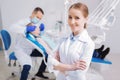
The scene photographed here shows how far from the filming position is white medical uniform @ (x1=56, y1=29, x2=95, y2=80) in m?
1.07

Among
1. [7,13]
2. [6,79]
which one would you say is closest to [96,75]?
[6,79]

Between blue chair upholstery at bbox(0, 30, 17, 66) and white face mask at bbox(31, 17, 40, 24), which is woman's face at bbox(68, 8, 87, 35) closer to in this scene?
white face mask at bbox(31, 17, 40, 24)

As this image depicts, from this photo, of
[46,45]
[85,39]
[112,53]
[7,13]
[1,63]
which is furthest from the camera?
[112,53]

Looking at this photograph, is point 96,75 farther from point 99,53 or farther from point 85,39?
point 85,39

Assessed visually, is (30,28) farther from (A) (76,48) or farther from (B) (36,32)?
(A) (76,48)

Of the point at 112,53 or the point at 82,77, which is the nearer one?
the point at 82,77

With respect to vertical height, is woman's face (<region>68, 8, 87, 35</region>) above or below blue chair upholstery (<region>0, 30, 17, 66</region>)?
above

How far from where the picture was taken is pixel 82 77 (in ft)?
3.73

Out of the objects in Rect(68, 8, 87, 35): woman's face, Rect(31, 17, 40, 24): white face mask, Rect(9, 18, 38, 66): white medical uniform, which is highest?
Rect(31, 17, 40, 24): white face mask

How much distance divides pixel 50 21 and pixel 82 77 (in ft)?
9.35

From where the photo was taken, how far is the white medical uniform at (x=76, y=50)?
107cm

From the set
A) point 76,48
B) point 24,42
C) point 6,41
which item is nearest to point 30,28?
point 24,42

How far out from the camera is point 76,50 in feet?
3.57

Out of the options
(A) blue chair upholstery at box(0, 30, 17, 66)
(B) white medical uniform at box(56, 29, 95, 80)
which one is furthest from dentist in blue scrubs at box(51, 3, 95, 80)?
(A) blue chair upholstery at box(0, 30, 17, 66)
